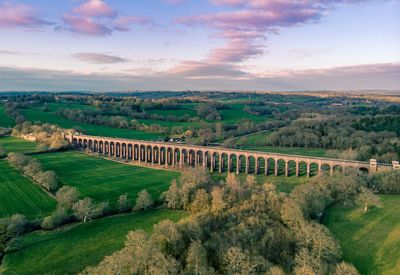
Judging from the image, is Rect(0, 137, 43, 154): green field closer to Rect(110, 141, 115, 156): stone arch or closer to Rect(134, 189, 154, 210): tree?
Rect(110, 141, 115, 156): stone arch

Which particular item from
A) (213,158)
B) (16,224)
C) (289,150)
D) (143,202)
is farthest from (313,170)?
(16,224)

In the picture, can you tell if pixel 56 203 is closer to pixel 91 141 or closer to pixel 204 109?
pixel 91 141

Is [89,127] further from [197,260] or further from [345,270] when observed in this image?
[345,270]

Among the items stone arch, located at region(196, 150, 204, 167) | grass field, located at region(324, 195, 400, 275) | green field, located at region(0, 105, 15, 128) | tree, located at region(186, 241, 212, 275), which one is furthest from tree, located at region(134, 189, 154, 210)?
green field, located at region(0, 105, 15, 128)

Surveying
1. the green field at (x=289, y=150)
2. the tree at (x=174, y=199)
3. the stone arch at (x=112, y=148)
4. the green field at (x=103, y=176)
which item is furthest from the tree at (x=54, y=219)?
the green field at (x=289, y=150)

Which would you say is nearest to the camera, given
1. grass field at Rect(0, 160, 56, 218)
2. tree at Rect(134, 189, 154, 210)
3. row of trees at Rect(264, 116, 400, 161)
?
grass field at Rect(0, 160, 56, 218)

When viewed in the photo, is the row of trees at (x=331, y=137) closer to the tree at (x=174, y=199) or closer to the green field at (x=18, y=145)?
the tree at (x=174, y=199)
